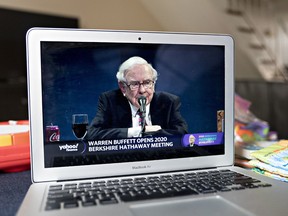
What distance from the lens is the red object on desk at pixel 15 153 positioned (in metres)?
0.78

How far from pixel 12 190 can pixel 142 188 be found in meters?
0.28

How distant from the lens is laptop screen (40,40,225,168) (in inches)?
27.4

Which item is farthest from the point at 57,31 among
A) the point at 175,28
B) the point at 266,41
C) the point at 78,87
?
the point at 266,41

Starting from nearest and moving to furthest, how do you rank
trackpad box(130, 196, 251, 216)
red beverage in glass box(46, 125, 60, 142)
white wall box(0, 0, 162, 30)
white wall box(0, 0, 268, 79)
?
trackpad box(130, 196, 251, 216), red beverage in glass box(46, 125, 60, 142), white wall box(0, 0, 162, 30), white wall box(0, 0, 268, 79)

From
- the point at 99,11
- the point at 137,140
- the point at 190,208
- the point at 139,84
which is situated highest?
the point at 99,11

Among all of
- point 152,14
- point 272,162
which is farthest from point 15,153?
point 152,14

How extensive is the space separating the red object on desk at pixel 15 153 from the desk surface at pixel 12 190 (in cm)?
2

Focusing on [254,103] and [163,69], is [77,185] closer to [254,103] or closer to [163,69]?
[163,69]

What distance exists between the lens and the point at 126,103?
2.45ft

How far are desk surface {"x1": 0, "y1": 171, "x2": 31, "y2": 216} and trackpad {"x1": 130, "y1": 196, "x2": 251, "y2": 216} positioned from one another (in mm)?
223

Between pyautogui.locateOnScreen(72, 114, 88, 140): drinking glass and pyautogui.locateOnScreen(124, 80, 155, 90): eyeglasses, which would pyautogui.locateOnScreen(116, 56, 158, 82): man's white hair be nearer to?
pyautogui.locateOnScreen(124, 80, 155, 90): eyeglasses

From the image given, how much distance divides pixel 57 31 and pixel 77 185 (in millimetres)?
339

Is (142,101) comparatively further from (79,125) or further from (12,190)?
(12,190)

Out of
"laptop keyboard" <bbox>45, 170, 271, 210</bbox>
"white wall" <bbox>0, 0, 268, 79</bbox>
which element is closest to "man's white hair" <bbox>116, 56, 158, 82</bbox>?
"laptop keyboard" <bbox>45, 170, 271, 210</bbox>
